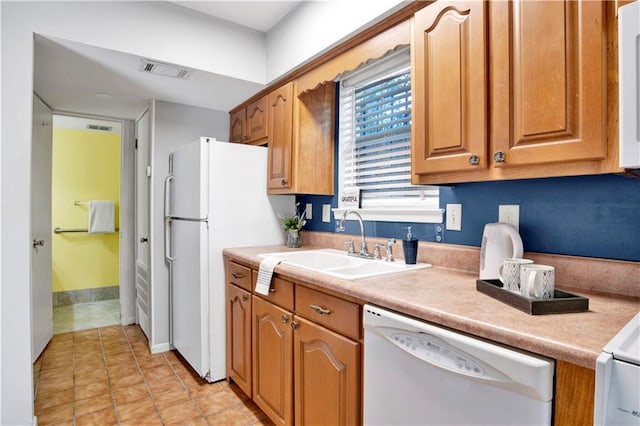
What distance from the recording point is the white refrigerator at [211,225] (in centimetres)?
229

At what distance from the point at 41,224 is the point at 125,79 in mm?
1386

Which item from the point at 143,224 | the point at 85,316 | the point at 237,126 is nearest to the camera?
the point at 237,126

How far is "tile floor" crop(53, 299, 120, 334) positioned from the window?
3.01 m

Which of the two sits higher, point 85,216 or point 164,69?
point 164,69

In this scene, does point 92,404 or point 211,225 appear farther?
point 211,225

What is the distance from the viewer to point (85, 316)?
3.86 meters

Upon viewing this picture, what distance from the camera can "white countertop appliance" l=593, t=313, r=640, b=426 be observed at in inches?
24.7

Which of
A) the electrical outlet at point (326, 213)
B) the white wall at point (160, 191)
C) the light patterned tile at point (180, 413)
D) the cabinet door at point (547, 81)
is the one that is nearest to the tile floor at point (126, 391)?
the light patterned tile at point (180, 413)

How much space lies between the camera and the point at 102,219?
14.4ft

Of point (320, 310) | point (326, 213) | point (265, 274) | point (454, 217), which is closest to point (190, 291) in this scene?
point (265, 274)

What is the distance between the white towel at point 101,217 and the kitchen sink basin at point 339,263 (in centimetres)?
332

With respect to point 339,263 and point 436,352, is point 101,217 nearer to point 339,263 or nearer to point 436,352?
point 339,263

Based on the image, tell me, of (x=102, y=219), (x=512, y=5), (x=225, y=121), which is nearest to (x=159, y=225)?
(x=225, y=121)

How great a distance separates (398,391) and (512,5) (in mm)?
1315
